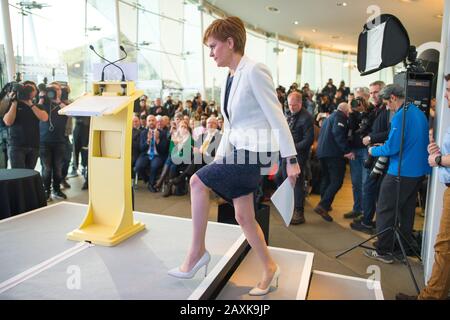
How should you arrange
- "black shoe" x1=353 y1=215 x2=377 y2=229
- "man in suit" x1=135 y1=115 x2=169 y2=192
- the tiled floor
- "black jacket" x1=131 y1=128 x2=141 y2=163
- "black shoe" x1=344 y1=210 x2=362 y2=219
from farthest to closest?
"black jacket" x1=131 y1=128 x2=141 y2=163, "man in suit" x1=135 y1=115 x2=169 y2=192, "black shoe" x1=344 y1=210 x2=362 y2=219, "black shoe" x1=353 y1=215 x2=377 y2=229, the tiled floor

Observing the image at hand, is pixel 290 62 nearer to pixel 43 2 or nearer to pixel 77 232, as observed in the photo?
pixel 43 2

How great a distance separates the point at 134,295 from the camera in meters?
1.57

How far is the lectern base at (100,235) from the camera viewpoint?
82.5 inches

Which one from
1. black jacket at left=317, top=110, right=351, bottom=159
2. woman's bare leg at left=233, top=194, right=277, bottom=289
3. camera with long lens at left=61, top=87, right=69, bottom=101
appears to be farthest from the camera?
camera with long lens at left=61, top=87, right=69, bottom=101

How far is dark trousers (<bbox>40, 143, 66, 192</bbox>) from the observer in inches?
169

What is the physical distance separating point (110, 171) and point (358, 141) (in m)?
2.73

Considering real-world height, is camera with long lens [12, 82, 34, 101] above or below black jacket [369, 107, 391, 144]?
above

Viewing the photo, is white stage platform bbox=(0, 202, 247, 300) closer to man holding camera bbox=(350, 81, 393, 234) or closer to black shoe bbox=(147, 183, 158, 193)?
man holding camera bbox=(350, 81, 393, 234)

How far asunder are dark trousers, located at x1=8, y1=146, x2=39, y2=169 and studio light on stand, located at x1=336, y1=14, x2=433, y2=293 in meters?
3.34

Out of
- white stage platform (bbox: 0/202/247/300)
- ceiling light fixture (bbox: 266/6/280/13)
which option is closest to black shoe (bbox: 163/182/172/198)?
white stage platform (bbox: 0/202/247/300)

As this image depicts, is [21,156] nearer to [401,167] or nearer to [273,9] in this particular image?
[401,167]

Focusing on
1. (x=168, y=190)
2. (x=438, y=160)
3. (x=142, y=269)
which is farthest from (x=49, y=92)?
(x=438, y=160)
